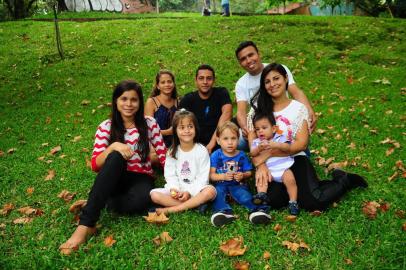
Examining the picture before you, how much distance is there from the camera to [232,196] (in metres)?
4.16

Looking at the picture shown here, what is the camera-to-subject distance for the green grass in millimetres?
3277

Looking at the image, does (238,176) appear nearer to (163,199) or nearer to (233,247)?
(163,199)

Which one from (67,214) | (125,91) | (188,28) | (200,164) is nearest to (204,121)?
(200,164)

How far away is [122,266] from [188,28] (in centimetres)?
1228

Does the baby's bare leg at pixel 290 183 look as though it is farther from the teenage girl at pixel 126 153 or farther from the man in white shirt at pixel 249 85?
the teenage girl at pixel 126 153

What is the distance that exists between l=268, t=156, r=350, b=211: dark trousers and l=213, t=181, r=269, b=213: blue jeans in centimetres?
22

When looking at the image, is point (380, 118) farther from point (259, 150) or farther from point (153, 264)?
point (153, 264)

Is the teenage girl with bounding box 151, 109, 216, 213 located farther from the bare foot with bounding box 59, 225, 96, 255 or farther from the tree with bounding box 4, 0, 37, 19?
the tree with bounding box 4, 0, 37, 19

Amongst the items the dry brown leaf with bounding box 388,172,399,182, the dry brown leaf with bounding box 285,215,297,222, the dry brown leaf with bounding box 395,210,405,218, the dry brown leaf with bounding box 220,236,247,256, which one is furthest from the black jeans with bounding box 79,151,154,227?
the dry brown leaf with bounding box 388,172,399,182

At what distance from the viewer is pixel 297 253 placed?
3219mm

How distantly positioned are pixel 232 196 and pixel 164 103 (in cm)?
187

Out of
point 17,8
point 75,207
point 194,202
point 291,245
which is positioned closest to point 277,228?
point 291,245

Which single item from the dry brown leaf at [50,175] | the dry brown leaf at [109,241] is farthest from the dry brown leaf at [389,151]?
the dry brown leaf at [50,175]

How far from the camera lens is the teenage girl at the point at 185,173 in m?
3.93
